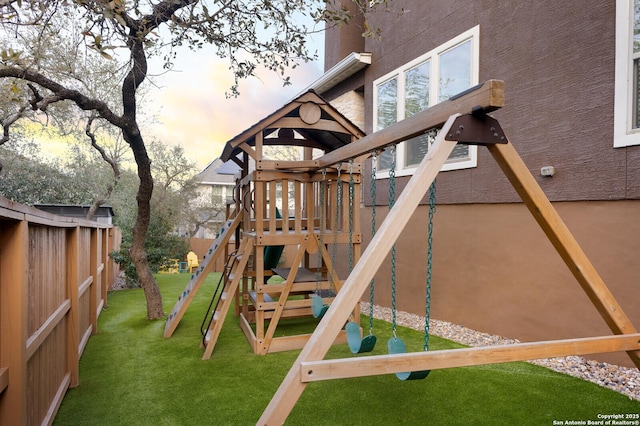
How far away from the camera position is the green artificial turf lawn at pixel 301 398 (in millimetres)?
3252

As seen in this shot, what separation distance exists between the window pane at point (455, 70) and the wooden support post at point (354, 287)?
4337mm

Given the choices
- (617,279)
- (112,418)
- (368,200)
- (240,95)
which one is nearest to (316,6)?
(240,95)

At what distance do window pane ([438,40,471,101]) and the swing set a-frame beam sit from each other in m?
3.94

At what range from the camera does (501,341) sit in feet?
17.3

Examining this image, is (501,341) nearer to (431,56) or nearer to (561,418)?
(561,418)

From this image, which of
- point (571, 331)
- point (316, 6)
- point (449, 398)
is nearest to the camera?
A: point (449, 398)

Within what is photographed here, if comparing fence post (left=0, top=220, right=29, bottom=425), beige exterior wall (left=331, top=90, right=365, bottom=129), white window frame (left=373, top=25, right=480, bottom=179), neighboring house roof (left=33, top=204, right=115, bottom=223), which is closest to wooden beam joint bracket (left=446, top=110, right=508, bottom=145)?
fence post (left=0, top=220, right=29, bottom=425)

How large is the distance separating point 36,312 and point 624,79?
18.9 feet

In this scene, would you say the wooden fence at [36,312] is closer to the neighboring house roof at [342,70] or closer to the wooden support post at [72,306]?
A: the wooden support post at [72,306]

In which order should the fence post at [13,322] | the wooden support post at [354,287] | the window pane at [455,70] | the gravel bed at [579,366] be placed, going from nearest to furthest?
the wooden support post at [354,287] < the fence post at [13,322] < the gravel bed at [579,366] < the window pane at [455,70]

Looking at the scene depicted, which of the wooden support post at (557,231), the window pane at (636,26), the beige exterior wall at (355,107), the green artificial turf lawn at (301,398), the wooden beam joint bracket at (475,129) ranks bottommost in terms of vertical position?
the green artificial turf lawn at (301,398)

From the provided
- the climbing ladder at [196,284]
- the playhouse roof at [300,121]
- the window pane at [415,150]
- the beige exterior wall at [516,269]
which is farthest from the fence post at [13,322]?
the window pane at [415,150]

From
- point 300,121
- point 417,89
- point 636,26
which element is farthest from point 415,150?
point 636,26

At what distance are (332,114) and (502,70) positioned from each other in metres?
2.49
